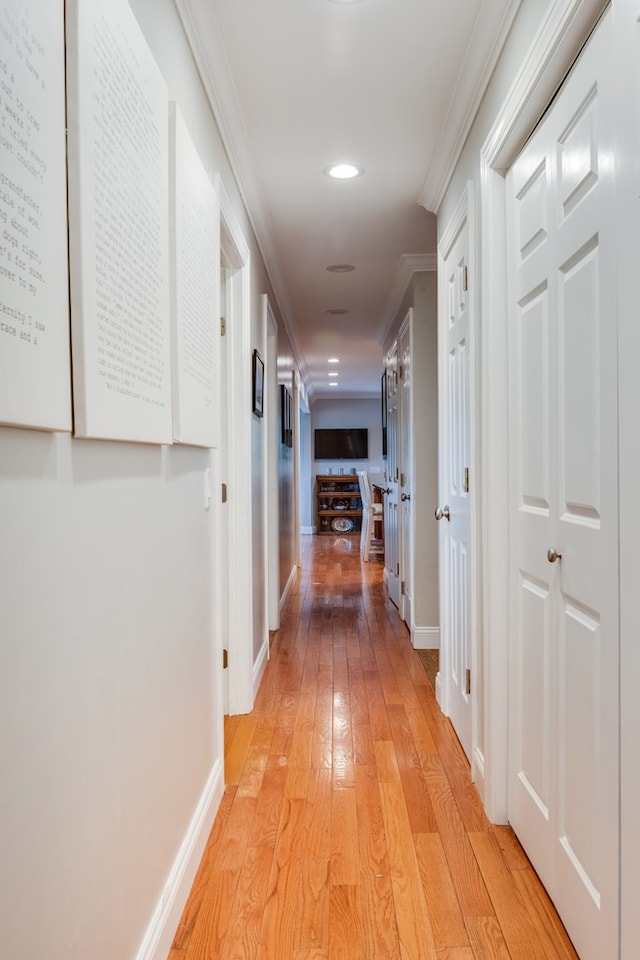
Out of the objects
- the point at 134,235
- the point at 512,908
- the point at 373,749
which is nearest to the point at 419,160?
the point at 134,235

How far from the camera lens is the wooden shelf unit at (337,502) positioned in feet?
37.1

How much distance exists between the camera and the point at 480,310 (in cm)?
209

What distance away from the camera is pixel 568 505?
57.8 inches

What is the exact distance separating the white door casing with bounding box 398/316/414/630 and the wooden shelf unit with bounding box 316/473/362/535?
6.47 m

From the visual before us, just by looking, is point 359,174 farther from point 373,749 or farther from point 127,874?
point 127,874

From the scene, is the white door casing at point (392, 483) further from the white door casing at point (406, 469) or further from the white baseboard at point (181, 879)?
the white baseboard at point (181, 879)

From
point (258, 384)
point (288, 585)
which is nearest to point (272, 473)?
point (258, 384)

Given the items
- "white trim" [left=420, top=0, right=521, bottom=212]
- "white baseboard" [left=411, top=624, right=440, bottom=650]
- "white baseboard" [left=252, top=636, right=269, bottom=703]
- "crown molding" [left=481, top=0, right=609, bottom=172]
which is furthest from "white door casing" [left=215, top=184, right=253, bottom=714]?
"white baseboard" [left=411, top=624, right=440, bottom=650]

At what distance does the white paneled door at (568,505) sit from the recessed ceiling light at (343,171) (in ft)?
3.43

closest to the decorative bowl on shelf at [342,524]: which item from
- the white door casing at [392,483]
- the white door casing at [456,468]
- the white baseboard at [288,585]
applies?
the white baseboard at [288,585]

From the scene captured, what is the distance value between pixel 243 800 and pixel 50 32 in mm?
2075

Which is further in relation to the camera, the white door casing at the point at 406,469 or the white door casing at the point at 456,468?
the white door casing at the point at 406,469

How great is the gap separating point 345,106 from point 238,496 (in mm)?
1577

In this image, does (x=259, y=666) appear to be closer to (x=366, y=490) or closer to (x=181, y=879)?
(x=181, y=879)
